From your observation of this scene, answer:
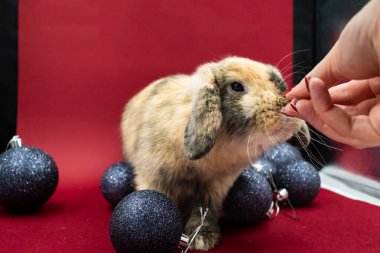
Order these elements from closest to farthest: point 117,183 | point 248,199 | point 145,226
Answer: point 145,226 < point 248,199 < point 117,183

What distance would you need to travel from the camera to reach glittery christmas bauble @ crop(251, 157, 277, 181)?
1.73 metres

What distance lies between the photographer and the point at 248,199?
1447 millimetres

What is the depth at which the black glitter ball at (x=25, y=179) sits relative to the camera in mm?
1469

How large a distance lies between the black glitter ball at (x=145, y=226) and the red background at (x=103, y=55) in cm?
65

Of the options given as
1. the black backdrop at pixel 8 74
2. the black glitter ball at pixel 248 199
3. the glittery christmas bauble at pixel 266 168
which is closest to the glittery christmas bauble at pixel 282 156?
the glittery christmas bauble at pixel 266 168

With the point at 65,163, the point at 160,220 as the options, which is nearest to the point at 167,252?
the point at 160,220

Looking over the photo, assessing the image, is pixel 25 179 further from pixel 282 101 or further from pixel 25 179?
pixel 282 101

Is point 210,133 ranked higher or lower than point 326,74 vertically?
lower

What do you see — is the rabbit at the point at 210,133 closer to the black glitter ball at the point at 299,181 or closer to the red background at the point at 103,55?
the black glitter ball at the point at 299,181

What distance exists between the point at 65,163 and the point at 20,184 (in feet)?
2.07

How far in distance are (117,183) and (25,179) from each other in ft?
1.08

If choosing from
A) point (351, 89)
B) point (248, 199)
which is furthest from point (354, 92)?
point (248, 199)

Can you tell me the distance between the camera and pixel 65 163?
6.88 ft

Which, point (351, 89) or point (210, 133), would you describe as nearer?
point (351, 89)
